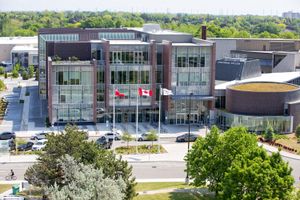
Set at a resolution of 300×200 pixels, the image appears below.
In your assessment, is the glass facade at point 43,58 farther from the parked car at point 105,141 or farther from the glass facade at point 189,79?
the parked car at point 105,141

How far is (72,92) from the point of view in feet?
240

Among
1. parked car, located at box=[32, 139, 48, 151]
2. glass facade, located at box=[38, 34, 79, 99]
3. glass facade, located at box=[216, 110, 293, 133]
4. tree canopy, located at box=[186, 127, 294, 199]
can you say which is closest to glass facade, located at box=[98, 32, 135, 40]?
glass facade, located at box=[38, 34, 79, 99]

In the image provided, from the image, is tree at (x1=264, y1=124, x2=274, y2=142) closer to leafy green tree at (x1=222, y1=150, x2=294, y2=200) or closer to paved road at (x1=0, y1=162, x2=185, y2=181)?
paved road at (x1=0, y1=162, x2=185, y2=181)

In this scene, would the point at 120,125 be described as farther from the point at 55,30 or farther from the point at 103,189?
the point at 103,189

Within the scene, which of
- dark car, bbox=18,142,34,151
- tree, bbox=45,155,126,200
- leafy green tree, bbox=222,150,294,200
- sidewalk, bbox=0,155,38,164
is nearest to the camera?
tree, bbox=45,155,126,200

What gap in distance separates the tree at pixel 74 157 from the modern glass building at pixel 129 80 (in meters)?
30.5

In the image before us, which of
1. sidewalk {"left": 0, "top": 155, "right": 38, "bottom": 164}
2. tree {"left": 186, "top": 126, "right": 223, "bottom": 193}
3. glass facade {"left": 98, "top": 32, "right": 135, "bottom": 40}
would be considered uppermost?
glass facade {"left": 98, "top": 32, "right": 135, "bottom": 40}

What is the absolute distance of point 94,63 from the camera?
240ft

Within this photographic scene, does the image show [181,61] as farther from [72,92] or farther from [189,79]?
[72,92]

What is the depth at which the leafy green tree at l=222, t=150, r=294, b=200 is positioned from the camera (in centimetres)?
3628

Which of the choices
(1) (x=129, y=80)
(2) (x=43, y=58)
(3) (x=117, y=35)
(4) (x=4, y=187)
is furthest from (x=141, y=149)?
(3) (x=117, y=35)

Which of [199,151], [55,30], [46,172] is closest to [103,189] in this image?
[46,172]

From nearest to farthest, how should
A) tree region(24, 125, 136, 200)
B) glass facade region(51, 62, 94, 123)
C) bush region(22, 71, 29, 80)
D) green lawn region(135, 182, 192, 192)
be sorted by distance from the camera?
tree region(24, 125, 136, 200), green lawn region(135, 182, 192, 192), glass facade region(51, 62, 94, 123), bush region(22, 71, 29, 80)

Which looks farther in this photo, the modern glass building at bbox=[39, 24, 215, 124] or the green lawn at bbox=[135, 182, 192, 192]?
the modern glass building at bbox=[39, 24, 215, 124]
